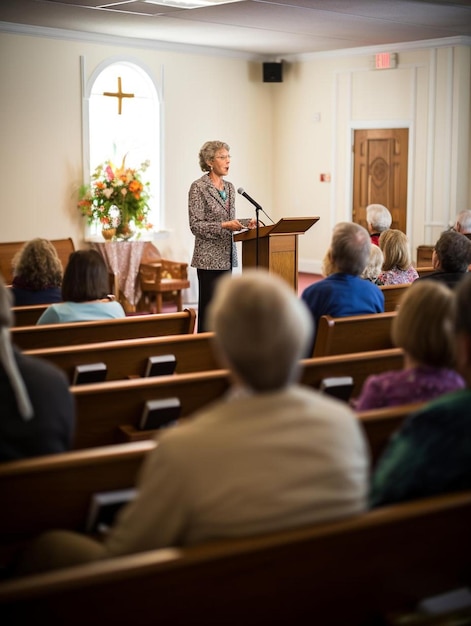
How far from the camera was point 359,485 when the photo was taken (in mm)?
1754

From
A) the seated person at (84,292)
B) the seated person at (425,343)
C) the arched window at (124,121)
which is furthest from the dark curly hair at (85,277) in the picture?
the arched window at (124,121)

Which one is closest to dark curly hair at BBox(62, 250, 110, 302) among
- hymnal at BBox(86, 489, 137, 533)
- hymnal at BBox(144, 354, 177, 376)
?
hymnal at BBox(144, 354, 177, 376)

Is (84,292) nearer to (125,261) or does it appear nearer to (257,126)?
(125,261)

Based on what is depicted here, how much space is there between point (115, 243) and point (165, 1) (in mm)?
2671

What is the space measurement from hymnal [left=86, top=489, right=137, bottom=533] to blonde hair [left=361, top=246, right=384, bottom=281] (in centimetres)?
323

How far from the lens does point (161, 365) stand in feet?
12.1

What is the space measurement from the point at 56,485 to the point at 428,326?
1.03 metres

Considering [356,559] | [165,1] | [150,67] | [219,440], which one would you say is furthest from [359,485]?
[150,67]

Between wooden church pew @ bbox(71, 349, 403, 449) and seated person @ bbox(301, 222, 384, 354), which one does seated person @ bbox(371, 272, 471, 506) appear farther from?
seated person @ bbox(301, 222, 384, 354)

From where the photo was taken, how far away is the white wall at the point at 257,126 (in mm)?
9227

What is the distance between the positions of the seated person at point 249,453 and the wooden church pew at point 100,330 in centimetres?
234

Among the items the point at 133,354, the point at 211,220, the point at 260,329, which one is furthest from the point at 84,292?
the point at 260,329

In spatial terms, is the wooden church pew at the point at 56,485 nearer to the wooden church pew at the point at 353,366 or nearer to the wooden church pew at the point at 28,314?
the wooden church pew at the point at 353,366

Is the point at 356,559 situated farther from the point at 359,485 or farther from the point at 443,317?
the point at 443,317
